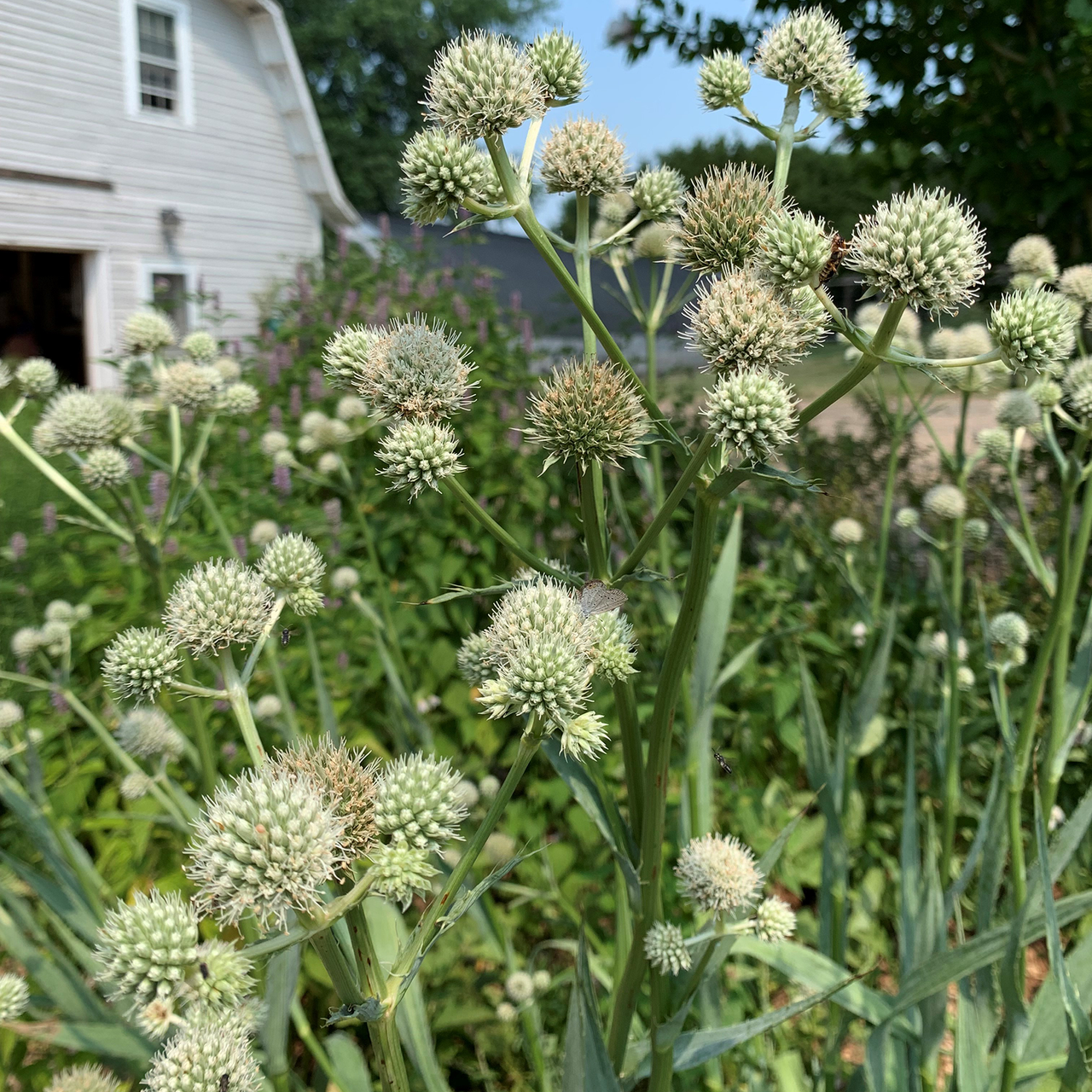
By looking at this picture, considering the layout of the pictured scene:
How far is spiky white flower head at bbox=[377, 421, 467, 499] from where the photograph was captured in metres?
1.07

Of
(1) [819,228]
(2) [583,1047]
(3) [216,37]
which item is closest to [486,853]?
(2) [583,1047]

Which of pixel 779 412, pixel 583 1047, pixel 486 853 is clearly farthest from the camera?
pixel 486 853

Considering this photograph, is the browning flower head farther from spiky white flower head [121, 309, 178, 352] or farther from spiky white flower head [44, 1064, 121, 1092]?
spiky white flower head [121, 309, 178, 352]

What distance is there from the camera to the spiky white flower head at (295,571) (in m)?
1.15

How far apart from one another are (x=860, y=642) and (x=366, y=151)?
31807 mm

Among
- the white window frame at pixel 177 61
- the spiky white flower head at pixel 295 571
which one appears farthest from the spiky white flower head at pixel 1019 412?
the white window frame at pixel 177 61

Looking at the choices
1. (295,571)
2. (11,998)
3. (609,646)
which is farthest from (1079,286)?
(11,998)

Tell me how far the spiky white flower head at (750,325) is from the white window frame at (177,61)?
478 inches

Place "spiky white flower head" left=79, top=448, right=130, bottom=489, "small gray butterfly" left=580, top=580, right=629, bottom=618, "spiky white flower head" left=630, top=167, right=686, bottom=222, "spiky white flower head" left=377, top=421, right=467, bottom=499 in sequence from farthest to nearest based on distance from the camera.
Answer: "spiky white flower head" left=79, top=448, right=130, bottom=489 → "spiky white flower head" left=630, top=167, right=686, bottom=222 → "spiky white flower head" left=377, top=421, right=467, bottom=499 → "small gray butterfly" left=580, top=580, right=629, bottom=618

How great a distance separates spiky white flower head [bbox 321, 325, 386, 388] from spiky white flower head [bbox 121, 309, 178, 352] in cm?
164

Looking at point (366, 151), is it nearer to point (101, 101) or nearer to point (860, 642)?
point (101, 101)

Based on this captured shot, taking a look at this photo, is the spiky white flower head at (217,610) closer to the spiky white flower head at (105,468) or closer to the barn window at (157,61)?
the spiky white flower head at (105,468)

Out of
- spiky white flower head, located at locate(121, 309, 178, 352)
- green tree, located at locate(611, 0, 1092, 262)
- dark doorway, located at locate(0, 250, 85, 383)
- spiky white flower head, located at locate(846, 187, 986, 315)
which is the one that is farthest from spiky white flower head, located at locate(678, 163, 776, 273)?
dark doorway, located at locate(0, 250, 85, 383)

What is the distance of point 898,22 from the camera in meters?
4.15
